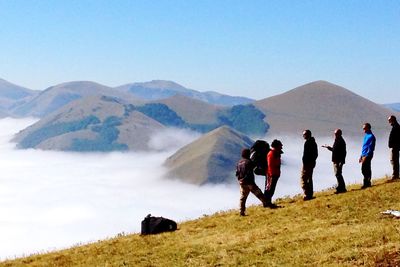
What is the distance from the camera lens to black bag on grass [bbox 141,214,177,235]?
24375 mm

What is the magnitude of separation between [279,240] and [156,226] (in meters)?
8.27

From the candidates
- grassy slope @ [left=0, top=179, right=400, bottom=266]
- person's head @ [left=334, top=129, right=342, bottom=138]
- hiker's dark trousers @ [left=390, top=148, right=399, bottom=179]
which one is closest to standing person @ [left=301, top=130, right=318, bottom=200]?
grassy slope @ [left=0, top=179, right=400, bottom=266]

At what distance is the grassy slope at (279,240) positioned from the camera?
15.1m

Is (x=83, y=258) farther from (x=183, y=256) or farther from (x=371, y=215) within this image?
(x=371, y=215)

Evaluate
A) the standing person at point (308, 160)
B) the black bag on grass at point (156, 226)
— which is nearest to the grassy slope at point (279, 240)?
the black bag on grass at point (156, 226)

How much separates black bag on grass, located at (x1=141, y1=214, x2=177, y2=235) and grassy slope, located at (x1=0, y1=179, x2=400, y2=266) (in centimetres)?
60

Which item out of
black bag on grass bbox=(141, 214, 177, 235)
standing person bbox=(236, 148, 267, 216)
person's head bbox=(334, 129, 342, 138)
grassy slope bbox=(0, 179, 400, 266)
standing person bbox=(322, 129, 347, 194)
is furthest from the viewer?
standing person bbox=(322, 129, 347, 194)

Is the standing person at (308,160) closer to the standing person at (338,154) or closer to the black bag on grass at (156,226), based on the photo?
the standing person at (338,154)

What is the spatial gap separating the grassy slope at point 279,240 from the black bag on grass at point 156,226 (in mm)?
603

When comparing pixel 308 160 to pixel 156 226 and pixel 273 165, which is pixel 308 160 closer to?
pixel 273 165

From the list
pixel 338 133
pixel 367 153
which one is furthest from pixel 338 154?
pixel 367 153

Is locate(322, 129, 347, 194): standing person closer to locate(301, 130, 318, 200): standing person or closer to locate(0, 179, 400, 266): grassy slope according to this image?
locate(301, 130, 318, 200): standing person

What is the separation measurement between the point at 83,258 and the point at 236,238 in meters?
6.86

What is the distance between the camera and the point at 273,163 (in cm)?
2539
